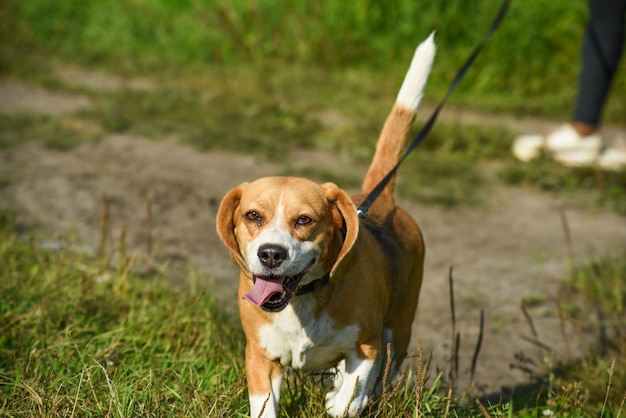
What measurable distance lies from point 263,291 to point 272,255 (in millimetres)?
149

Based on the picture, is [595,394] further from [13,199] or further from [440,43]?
[440,43]

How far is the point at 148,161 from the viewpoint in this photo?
6.90m

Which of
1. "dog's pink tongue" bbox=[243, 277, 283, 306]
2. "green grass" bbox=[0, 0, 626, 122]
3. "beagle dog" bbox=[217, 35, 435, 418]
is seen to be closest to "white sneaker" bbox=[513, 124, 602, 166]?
"green grass" bbox=[0, 0, 626, 122]

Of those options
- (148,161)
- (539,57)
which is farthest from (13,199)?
(539,57)

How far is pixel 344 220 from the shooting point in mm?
3092

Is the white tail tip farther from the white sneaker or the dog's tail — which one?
the white sneaker

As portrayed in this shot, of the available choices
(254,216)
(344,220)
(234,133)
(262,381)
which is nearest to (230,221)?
(254,216)

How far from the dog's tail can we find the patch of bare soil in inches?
40.3

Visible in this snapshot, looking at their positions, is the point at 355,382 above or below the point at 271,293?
below

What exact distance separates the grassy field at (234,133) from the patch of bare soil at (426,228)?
22 cm

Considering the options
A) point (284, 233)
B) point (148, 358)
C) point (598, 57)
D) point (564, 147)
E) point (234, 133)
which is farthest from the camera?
point (234, 133)

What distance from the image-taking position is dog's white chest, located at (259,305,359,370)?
9.95 ft

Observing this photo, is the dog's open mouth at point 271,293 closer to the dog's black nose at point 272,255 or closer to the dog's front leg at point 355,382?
the dog's black nose at point 272,255

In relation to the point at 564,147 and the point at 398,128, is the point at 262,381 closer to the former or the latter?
the point at 398,128
